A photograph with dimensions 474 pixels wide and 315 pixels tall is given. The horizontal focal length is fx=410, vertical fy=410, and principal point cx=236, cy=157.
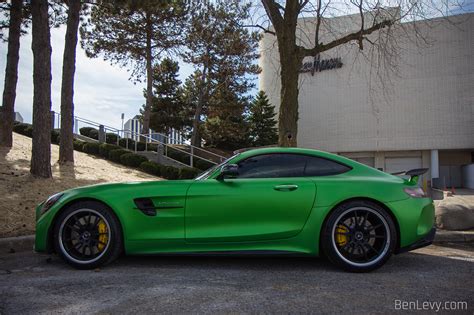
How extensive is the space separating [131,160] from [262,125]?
66.0ft

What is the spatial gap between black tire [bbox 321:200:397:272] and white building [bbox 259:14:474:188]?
3442 cm

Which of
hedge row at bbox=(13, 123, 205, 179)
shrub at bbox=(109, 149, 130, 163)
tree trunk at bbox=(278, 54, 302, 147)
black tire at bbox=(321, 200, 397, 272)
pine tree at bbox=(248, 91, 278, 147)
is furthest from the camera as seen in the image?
pine tree at bbox=(248, 91, 278, 147)

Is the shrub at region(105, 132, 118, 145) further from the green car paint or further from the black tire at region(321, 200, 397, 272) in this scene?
the black tire at region(321, 200, 397, 272)

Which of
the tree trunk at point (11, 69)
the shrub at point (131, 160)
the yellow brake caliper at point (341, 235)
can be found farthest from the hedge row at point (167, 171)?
the yellow brake caliper at point (341, 235)

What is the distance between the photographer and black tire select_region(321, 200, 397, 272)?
4.15 metres

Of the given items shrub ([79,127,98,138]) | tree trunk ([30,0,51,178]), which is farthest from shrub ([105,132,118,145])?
tree trunk ([30,0,51,178])

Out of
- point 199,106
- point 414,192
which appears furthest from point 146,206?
point 199,106

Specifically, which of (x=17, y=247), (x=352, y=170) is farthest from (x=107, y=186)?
(x=352, y=170)

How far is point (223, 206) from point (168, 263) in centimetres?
96

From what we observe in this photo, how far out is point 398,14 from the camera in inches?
375

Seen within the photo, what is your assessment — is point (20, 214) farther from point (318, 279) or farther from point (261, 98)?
point (261, 98)

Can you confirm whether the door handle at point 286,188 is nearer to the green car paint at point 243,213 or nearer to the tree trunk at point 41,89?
the green car paint at point 243,213

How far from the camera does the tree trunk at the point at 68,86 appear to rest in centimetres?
1413

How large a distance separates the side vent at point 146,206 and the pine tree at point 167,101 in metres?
33.5
